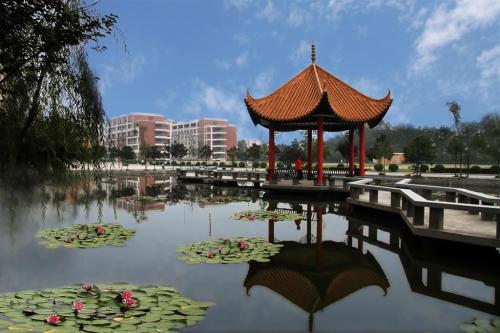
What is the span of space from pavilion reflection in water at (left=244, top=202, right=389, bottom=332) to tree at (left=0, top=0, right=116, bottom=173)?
9.18 feet

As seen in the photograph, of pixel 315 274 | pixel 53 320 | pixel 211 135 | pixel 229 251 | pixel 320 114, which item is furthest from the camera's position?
pixel 211 135

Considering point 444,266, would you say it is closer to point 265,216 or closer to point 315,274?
point 315,274

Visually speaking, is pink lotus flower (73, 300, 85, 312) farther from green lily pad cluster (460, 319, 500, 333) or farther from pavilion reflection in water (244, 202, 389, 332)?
green lily pad cluster (460, 319, 500, 333)

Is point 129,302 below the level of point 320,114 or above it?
below

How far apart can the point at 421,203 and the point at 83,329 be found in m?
5.66

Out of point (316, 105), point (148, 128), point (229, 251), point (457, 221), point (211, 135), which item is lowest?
point (229, 251)

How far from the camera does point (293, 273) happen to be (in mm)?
5828

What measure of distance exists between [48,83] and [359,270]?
4.86 metres

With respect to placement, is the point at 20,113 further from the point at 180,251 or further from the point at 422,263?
the point at 422,263

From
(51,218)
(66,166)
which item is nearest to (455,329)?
(66,166)

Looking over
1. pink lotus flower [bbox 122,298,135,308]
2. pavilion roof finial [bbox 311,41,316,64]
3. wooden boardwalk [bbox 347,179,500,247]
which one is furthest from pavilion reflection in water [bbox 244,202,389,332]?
pavilion roof finial [bbox 311,41,316,64]

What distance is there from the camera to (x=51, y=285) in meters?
5.12

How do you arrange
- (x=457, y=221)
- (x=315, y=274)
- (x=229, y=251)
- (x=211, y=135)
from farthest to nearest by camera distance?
(x=211, y=135) → (x=457, y=221) → (x=229, y=251) → (x=315, y=274)

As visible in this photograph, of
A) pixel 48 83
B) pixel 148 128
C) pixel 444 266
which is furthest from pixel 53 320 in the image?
pixel 148 128
